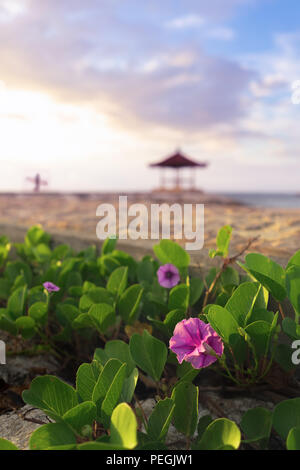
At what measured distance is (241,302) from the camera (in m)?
1.07

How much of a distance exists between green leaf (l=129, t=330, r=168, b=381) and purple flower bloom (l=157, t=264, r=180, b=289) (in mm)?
407

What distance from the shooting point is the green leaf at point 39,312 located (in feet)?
4.63

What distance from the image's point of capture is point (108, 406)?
850mm

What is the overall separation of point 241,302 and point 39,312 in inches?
27.9

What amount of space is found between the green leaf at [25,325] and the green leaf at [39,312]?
0.08 feet

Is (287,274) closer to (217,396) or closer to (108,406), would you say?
(217,396)

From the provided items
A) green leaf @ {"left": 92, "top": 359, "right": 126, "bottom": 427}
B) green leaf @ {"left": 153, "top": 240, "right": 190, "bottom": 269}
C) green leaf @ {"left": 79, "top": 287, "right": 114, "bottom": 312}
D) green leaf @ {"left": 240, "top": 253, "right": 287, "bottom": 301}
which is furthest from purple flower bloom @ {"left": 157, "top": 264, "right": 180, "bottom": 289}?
green leaf @ {"left": 92, "top": 359, "right": 126, "bottom": 427}

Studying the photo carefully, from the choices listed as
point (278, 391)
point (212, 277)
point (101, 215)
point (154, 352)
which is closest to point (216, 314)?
point (154, 352)

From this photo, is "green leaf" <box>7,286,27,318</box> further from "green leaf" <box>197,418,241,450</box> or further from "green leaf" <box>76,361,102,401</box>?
"green leaf" <box>197,418,241,450</box>

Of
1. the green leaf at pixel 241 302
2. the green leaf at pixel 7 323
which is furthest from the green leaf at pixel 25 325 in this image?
the green leaf at pixel 241 302

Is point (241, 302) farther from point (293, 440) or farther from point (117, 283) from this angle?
point (117, 283)

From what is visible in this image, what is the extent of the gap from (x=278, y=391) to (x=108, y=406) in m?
0.62

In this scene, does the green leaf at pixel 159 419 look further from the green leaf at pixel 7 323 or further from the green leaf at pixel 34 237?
the green leaf at pixel 34 237

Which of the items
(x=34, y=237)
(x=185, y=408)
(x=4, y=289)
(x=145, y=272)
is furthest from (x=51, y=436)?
(x=34, y=237)
